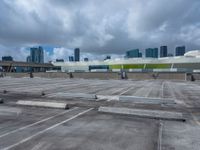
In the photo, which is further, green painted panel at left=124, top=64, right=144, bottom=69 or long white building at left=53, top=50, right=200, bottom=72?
green painted panel at left=124, top=64, right=144, bottom=69

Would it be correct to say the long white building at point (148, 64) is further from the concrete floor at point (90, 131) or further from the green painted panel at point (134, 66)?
the concrete floor at point (90, 131)

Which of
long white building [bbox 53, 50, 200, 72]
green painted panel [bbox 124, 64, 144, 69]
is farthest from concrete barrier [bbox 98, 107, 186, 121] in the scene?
green painted panel [bbox 124, 64, 144, 69]

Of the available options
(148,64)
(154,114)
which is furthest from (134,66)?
(154,114)

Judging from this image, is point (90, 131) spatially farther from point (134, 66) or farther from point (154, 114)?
point (134, 66)

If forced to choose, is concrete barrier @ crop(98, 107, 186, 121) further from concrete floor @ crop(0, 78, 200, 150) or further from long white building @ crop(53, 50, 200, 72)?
long white building @ crop(53, 50, 200, 72)

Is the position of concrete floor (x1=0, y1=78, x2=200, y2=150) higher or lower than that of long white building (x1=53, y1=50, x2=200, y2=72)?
lower

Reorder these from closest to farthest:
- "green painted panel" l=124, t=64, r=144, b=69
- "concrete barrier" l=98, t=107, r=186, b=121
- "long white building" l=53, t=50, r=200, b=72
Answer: "concrete barrier" l=98, t=107, r=186, b=121, "long white building" l=53, t=50, r=200, b=72, "green painted panel" l=124, t=64, r=144, b=69

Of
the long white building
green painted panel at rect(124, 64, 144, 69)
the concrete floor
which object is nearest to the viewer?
the concrete floor

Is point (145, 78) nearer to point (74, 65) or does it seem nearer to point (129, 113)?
point (129, 113)

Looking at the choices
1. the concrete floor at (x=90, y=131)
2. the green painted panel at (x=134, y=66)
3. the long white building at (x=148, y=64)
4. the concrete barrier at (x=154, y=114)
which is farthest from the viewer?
the green painted panel at (x=134, y=66)

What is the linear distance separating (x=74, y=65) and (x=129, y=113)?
118 m

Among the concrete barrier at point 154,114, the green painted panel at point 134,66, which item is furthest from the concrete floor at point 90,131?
the green painted panel at point 134,66

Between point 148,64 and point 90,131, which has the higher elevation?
point 148,64

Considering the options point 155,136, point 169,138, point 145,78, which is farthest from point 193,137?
point 145,78
